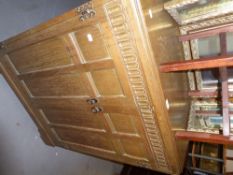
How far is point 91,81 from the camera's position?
37.5 inches

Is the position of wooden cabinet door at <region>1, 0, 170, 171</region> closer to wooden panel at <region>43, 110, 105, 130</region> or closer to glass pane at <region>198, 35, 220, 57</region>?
wooden panel at <region>43, 110, 105, 130</region>

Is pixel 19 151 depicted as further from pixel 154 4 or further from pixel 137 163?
pixel 154 4

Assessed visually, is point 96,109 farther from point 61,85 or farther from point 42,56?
point 42,56

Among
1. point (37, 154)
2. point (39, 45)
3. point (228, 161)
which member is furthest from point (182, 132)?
point (228, 161)

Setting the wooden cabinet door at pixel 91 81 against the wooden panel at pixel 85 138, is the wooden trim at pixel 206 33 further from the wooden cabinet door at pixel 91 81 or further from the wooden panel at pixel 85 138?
the wooden panel at pixel 85 138

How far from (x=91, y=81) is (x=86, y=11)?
355mm

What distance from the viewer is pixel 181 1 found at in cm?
101

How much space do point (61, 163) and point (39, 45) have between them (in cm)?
125

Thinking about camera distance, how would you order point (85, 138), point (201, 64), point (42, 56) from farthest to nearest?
point (85, 138), point (42, 56), point (201, 64)

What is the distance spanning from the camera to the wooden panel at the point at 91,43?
78 centimetres

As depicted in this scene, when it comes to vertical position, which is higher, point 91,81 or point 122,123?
point 91,81

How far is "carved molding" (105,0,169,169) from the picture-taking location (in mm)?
691

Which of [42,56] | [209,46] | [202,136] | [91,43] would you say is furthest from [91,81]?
[209,46]

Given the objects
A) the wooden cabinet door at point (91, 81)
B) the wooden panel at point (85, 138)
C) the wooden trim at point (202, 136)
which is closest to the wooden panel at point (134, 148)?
the wooden cabinet door at point (91, 81)
